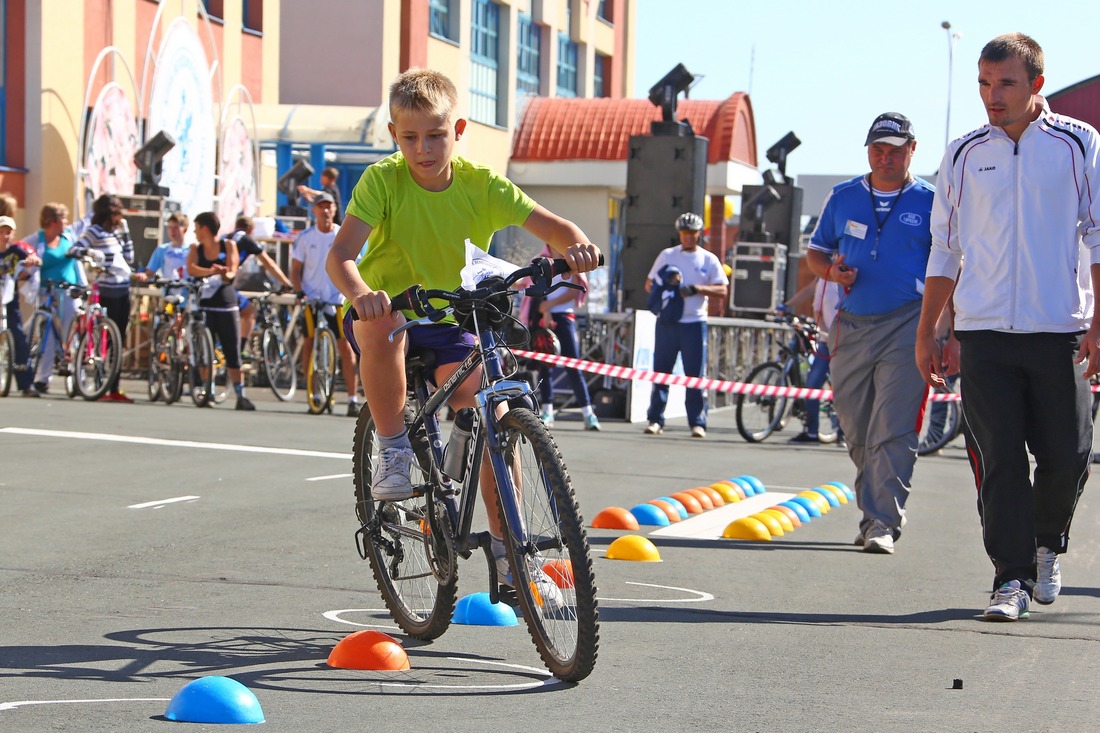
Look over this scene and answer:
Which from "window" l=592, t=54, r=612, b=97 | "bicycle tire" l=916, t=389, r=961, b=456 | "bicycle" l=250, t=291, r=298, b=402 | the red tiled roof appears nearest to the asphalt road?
"bicycle tire" l=916, t=389, r=961, b=456

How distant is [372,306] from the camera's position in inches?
198

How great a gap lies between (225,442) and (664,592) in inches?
260

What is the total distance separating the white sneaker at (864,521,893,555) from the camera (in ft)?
28.2

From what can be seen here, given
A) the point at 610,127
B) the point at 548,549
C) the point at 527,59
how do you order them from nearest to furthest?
the point at 548,549 < the point at 610,127 < the point at 527,59

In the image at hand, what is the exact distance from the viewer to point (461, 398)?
543 centimetres

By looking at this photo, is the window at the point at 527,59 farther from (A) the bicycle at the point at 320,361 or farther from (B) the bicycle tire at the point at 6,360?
(B) the bicycle tire at the point at 6,360

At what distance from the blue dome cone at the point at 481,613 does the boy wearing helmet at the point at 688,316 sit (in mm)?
10538

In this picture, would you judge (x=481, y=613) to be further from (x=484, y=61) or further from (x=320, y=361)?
(x=484, y=61)

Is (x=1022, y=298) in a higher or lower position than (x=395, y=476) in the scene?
higher

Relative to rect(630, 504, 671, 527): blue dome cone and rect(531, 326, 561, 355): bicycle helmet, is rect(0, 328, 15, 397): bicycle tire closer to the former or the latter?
rect(531, 326, 561, 355): bicycle helmet

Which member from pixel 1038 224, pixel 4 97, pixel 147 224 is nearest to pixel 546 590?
pixel 1038 224

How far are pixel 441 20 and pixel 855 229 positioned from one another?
3047 centimetres

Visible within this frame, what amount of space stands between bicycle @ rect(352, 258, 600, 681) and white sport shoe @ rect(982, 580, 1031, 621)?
7.00ft

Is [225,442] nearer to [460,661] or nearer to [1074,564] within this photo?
[1074,564]
